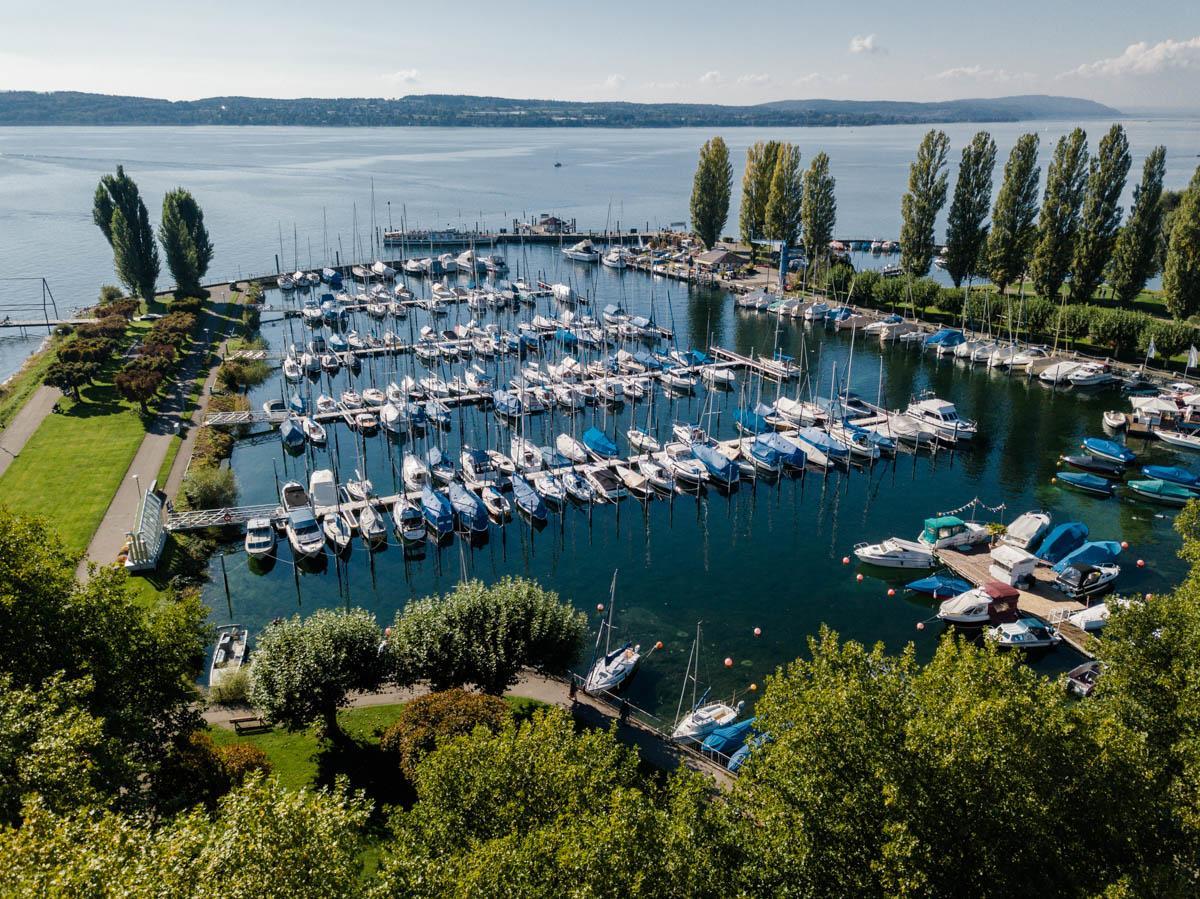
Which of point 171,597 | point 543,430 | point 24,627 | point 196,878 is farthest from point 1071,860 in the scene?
point 543,430

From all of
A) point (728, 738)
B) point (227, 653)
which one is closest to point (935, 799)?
point (728, 738)

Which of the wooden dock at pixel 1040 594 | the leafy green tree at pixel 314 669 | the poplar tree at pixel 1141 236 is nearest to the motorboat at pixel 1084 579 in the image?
the wooden dock at pixel 1040 594

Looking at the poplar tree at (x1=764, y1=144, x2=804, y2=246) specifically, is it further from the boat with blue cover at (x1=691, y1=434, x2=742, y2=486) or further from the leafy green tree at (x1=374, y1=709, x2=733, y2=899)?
the leafy green tree at (x1=374, y1=709, x2=733, y2=899)

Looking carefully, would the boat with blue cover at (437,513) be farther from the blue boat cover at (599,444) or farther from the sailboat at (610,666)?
the sailboat at (610,666)

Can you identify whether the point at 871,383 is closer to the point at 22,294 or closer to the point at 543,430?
the point at 543,430

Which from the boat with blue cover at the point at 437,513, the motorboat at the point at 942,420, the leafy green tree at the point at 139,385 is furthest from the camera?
the leafy green tree at the point at 139,385
